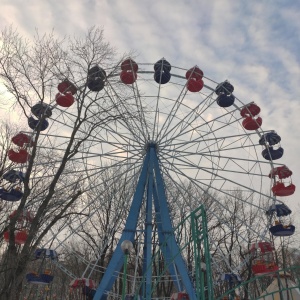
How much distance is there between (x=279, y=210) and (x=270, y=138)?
288cm

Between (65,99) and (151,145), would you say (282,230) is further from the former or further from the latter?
(65,99)

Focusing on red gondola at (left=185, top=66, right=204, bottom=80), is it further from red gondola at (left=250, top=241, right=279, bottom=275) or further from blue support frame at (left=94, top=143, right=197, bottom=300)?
red gondola at (left=250, top=241, right=279, bottom=275)

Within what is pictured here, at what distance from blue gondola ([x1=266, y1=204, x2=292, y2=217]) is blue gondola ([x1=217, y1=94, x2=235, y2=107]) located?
4371mm

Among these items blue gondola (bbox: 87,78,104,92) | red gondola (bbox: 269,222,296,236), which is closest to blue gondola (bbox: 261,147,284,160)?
red gondola (bbox: 269,222,296,236)

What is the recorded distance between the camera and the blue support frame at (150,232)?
1159 cm

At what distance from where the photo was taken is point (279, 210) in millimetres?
13953

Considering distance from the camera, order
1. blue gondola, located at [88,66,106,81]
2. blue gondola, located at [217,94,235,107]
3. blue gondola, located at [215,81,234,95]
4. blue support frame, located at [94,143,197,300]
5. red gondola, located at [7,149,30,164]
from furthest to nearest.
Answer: blue gondola, located at [215,81,234,95] < blue gondola, located at [217,94,235,107] < red gondola, located at [7,149,30,164] < blue support frame, located at [94,143,197,300] < blue gondola, located at [88,66,106,81]

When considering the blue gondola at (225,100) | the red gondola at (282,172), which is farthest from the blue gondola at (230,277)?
the blue gondola at (225,100)

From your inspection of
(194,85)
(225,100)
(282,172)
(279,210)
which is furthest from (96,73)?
(279,210)

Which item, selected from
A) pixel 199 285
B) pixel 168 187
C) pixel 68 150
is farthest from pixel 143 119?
pixel 199 285

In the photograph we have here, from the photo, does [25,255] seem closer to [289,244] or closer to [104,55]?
[104,55]

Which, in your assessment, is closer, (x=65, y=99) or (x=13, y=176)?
(x=13, y=176)

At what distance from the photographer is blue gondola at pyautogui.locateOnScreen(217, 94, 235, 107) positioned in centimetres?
1520

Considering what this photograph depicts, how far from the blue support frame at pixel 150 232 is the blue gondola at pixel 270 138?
14.8 ft
